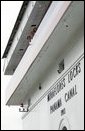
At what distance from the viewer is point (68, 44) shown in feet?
39.5

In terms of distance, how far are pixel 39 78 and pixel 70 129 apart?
4291 mm

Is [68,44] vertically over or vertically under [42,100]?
over

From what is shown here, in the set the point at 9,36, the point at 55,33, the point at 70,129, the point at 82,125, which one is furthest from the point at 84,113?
the point at 9,36

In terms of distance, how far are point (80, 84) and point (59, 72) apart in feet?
6.89

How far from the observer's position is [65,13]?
33.0 ft

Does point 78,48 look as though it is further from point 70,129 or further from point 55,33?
point 70,129

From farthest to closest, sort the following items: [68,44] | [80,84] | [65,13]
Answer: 1. [68,44]
2. [80,84]
3. [65,13]

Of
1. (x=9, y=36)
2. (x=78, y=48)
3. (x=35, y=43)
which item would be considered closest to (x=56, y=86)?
(x=35, y=43)

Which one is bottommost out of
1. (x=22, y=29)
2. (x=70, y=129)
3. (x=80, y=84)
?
(x=70, y=129)

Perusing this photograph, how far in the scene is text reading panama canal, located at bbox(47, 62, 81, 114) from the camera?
1132 centimetres

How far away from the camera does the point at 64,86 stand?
40.6ft

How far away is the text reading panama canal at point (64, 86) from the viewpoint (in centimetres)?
1132

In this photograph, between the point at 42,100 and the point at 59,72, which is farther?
the point at 42,100

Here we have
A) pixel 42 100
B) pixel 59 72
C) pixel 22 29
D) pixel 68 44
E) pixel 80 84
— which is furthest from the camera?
pixel 22 29
